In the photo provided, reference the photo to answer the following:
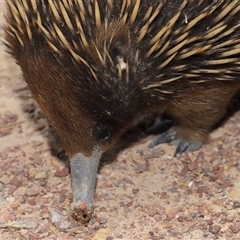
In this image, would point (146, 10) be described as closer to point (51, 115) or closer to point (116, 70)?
point (116, 70)

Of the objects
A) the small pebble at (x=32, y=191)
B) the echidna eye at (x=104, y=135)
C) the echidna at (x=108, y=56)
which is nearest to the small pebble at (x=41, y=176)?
the small pebble at (x=32, y=191)

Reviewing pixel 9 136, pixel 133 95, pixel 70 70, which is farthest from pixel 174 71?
pixel 9 136

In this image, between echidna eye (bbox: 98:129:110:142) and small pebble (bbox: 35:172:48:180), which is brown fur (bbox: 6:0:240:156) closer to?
echidna eye (bbox: 98:129:110:142)

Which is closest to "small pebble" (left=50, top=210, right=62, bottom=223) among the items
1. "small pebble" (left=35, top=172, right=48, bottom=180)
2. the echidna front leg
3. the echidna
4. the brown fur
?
the echidna

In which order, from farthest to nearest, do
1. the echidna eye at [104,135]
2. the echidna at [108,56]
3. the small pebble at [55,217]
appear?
the small pebble at [55,217] → the echidna eye at [104,135] → the echidna at [108,56]

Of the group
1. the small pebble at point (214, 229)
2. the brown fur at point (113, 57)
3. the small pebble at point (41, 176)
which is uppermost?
the brown fur at point (113, 57)

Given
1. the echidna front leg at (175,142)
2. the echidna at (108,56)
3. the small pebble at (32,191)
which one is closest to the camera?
the echidna at (108,56)

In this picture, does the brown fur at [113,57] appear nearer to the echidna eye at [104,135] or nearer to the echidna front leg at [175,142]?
the echidna eye at [104,135]

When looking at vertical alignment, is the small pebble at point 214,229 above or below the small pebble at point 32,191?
below

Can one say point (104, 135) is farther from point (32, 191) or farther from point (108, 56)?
point (32, 191)
